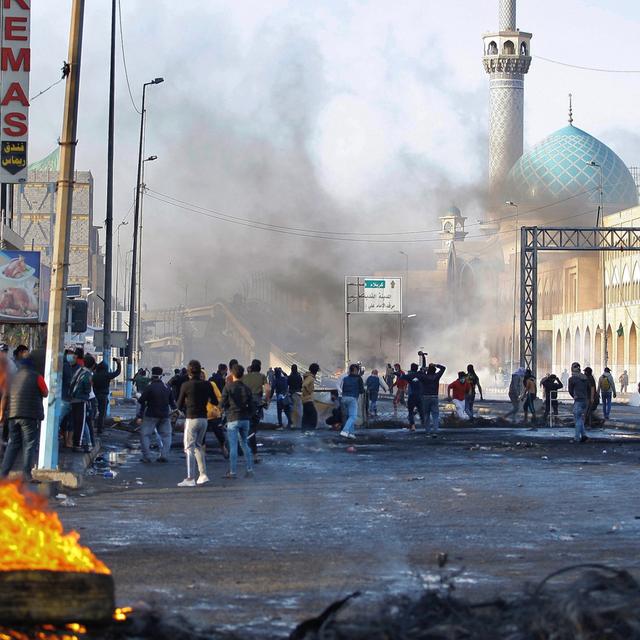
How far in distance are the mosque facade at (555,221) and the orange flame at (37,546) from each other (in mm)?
64859

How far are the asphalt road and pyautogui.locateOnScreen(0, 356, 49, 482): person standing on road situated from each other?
0.77m

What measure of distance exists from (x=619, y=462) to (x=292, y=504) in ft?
26.2

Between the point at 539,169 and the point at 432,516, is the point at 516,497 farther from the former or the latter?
the point at 539,169

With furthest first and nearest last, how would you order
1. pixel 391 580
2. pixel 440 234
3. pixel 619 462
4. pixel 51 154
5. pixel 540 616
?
pixel 440 234 → pixel 51 154 → pixel 619 462 → pixel 391 580 → pixel 540 616

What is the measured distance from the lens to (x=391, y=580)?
28.7 feet

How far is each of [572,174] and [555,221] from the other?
3963mm

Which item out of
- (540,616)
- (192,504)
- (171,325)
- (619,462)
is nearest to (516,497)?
(192,504)

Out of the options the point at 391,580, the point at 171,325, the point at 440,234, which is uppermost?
the point at 440,234

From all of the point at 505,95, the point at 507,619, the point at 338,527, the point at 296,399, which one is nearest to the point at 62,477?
the point at 338,527

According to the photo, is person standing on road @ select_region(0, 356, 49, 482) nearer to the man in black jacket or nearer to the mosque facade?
the man in black jacket

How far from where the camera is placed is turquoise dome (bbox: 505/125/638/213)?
10525 centimetres

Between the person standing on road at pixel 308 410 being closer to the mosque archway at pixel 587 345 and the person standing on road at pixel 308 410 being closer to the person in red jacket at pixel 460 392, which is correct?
the person in red jacket at pixel 460 392

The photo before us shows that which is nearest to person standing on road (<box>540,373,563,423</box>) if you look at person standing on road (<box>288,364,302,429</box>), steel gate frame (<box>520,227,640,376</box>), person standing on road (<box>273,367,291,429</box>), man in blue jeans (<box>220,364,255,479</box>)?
person standing on road (<box>288,364,302,429</box>)

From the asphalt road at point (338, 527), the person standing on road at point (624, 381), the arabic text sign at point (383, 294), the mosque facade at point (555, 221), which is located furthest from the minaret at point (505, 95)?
the asphalt road at point (338, 527)
